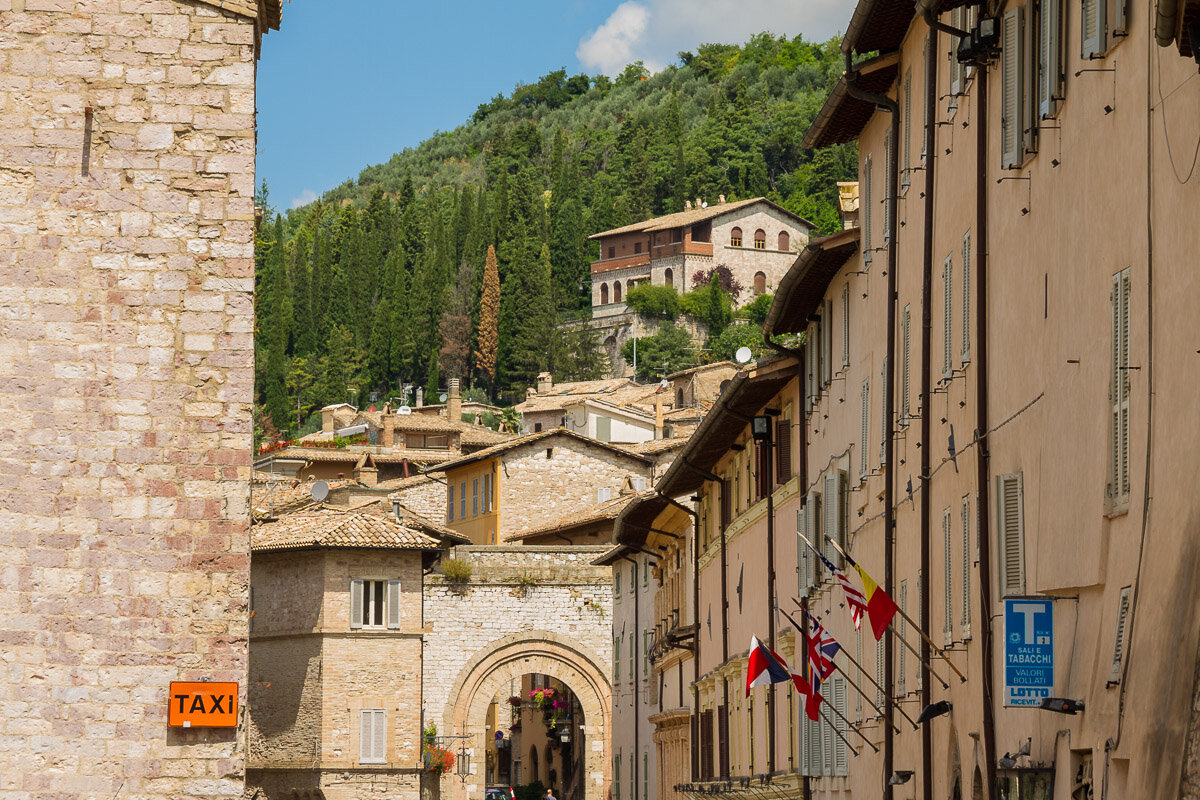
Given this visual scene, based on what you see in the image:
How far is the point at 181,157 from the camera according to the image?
53.0 feet

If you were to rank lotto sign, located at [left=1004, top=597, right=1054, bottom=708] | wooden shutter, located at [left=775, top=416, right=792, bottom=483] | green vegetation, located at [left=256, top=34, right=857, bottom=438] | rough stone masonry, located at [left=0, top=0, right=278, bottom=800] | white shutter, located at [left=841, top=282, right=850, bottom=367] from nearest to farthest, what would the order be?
1. lotto sign, located at [left=1004, top=597, right=1054, bottom=708]
2. rough stone masonry, located at [left=0, top=0, right=278, bottom=800]
3. white shutter, located at [left=841, top=282, right=850, bottom=367]
4. wooden shutter, located at [left=775, top=416, right=792, bottom=483]
5. green vegetation, located at [left=256, top=34, right=857, bottom=438]

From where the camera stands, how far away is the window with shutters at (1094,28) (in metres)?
12.4

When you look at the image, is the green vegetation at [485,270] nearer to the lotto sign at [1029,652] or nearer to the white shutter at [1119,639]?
the lotto sign at [1029,652]

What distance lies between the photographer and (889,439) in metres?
20.0

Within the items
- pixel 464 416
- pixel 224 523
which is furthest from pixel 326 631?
pixel 464 416

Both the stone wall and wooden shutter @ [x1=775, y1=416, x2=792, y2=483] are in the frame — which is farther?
the stone wall

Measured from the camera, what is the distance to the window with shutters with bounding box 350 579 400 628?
46.1 m

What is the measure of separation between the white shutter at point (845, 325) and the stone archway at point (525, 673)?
2944 cm

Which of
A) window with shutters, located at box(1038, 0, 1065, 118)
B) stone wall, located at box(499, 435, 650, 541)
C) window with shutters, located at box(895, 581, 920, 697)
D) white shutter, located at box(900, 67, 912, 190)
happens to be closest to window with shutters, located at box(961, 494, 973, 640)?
window with shutters, located at box(895, 581, 920, 697)

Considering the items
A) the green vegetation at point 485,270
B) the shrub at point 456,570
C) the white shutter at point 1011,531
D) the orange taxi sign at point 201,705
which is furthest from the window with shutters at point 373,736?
the green vegetation at point 485,270

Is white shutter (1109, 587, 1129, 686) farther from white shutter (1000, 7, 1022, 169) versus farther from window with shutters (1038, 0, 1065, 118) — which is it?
white shutter (1000, 7, 1022, 169)

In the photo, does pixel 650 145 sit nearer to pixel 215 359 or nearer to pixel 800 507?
pixel 800 507

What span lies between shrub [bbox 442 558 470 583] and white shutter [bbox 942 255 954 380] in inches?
1386

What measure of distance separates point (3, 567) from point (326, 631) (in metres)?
30.5
